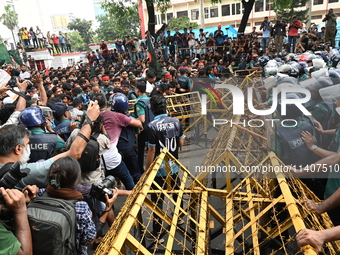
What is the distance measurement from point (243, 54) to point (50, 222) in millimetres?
14889

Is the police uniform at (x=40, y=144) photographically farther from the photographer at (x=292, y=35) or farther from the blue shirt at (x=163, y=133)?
the photographer at (x=292, y=35)

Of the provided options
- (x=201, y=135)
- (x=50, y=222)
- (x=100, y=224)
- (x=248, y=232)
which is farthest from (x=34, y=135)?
(x=201, y=135)

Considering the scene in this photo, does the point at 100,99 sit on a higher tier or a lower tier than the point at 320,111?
higher

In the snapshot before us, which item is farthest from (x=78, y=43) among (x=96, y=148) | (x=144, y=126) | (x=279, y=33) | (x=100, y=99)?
(x=96, y=148)

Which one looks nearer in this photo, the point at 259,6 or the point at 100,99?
the point at 100,99

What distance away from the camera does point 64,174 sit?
198 cm

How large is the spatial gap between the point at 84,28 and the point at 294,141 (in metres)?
67.1

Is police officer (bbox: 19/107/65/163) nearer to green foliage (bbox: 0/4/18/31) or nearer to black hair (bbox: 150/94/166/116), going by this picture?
black hair (bbox: 150/94/166/116)

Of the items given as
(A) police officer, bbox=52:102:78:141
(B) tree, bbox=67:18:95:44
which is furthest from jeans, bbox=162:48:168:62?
(B) tree, bbox=67:18:95:44

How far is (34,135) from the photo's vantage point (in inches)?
118

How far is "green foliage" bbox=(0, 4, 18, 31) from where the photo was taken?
47406 mm

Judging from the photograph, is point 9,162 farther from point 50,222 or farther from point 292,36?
point 292,36

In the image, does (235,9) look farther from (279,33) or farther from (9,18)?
(9,18)

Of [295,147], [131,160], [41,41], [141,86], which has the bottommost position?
[131,160]
